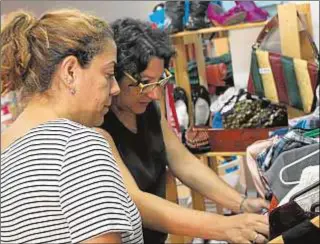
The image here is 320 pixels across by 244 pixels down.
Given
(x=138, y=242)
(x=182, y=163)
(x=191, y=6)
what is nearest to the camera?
(x=138, y=242)

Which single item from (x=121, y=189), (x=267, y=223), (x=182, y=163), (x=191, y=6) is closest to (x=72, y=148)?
(x=121, y=189)

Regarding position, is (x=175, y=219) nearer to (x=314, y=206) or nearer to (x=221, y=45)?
(x=314, y=206)

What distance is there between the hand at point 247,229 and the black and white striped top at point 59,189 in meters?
0.41

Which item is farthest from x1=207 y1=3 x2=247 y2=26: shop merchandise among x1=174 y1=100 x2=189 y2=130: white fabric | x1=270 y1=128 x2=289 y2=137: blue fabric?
x1=270 y1=128 x2=289 y2=137: blue fabric

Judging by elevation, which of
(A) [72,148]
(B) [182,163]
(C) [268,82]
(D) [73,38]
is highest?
(D) [73,38]

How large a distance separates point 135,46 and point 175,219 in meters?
0.42

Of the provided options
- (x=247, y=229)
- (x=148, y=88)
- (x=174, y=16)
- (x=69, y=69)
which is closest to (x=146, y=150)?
(x=148, y=88)

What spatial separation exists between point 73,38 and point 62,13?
0.19 ft

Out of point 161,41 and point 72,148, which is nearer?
point 72,148

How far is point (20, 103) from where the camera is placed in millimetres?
743

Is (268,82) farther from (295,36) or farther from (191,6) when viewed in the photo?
(191,6)

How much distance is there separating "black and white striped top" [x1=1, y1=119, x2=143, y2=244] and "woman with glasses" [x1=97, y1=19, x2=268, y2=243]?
16.1 inches

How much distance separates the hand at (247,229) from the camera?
0.99m

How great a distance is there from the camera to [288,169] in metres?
1.20
